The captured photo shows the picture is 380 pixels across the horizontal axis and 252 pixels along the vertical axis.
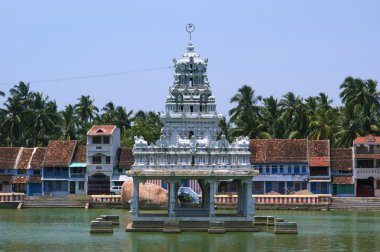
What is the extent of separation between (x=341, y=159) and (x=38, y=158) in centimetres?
3421

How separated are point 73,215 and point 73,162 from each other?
26.9m

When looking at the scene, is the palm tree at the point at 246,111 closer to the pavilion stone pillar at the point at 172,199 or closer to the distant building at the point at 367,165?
the distant building at the point at 367,165

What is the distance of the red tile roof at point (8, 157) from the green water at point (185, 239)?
37.1 metres

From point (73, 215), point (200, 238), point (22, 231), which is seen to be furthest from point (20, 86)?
point (200, 238)

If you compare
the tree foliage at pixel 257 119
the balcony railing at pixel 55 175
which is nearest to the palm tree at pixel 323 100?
the tree foliage at pixel 257 119

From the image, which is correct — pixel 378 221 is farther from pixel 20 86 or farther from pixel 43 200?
pixel 20 86

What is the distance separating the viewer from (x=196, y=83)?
57781mm

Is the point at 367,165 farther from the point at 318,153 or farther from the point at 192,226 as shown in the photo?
the point at 192,226

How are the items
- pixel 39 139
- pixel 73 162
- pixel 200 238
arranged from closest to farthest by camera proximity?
pixel 200 238 < pixel 73 162 < pixel 39 139

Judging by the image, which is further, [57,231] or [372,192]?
[372,192]

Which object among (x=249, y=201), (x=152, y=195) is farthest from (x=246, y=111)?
(x=249, y=201)

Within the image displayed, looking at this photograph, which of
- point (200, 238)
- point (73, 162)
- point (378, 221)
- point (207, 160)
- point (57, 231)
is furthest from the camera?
point (73, 162)

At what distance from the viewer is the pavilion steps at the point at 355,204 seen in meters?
84.9

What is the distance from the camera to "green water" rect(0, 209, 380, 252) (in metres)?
46.7
